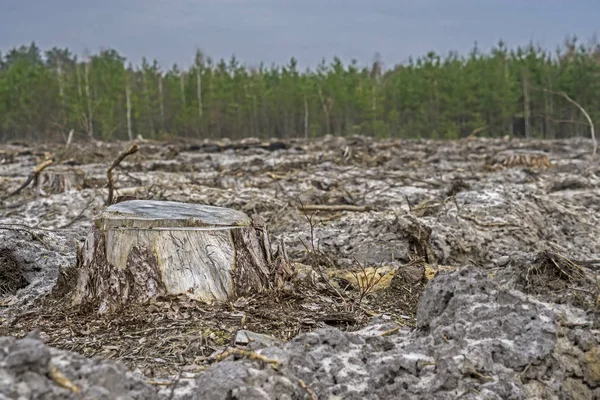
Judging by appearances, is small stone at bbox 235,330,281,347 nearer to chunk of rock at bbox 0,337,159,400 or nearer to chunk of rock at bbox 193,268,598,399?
chunk of rock at bbox 193,268,598,399

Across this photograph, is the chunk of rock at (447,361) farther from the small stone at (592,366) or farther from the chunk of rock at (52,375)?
the chunk of rock at (52,375)

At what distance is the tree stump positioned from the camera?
385cm

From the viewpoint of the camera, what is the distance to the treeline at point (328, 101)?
152ft

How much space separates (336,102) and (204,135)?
9.71 m

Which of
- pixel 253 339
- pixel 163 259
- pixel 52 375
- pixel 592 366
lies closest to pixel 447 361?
pixel 592 366

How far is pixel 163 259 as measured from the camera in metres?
3.89

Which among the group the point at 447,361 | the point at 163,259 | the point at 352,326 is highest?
the point at 163,259

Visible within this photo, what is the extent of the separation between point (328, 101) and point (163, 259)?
145 ft

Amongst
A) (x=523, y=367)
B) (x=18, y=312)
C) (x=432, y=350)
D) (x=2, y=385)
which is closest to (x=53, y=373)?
(x=2, y=385)

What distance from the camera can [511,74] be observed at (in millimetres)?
50938

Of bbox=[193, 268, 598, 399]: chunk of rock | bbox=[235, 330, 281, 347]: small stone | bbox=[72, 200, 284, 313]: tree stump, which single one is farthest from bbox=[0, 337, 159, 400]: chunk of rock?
bbox=[72, 200, 284, 313]: tree stump

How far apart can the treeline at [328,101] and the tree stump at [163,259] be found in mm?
41829

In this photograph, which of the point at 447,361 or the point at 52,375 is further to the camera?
the point at 447,361

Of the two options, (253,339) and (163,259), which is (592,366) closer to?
(253,339)
